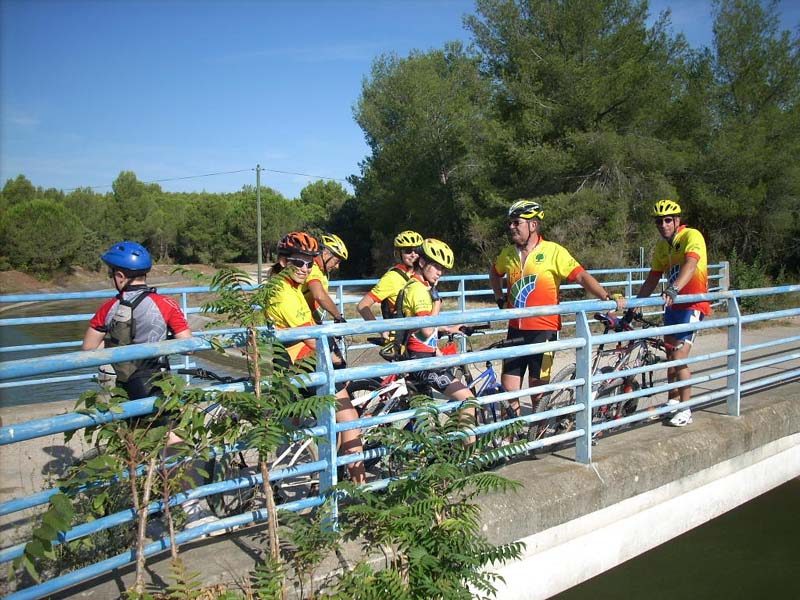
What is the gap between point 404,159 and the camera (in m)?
40.4

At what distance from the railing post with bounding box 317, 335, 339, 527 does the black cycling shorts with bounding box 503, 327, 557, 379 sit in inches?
77.0

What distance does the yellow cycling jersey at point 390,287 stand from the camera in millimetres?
5758

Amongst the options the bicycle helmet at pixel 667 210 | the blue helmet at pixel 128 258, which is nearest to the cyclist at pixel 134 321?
the blue helmet at pixel 128 258

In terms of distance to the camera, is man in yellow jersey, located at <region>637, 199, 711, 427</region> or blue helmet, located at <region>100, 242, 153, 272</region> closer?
blue helmet, located at <region>100, 242, 153, 272</region>

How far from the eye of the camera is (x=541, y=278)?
16.9 ft

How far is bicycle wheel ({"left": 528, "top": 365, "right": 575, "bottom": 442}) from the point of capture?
514cm

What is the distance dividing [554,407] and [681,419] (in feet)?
3.28

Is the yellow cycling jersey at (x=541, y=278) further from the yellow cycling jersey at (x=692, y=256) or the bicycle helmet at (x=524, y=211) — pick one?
the yellow cycling jersey at (x=692, y=256)

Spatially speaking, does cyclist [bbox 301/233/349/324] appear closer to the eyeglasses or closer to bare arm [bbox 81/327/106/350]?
the eyeglasses

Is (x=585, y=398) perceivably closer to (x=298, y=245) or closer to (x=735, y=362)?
(x=735, y=362)

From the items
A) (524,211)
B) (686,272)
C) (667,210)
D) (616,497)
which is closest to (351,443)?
(616,497)

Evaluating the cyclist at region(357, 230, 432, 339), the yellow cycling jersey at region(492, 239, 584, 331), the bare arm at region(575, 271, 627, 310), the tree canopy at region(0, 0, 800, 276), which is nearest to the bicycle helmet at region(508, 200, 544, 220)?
the yellow cycling jersey at region(492, 239, 584, 331)

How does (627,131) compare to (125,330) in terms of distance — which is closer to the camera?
(125,330)

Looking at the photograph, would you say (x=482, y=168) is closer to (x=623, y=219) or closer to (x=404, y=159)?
(x=623, y=219)
